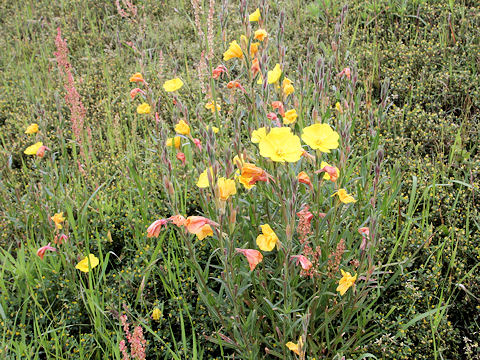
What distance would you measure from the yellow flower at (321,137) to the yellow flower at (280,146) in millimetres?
170

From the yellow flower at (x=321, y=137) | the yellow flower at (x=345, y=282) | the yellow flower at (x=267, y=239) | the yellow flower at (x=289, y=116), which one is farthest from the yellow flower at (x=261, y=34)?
the yellow flower at (x=345, y=282)

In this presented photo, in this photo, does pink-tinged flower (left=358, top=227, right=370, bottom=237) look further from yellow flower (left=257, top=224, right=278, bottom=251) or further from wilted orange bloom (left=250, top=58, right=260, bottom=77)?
wilted orange bloom (left=250, top=58, right=260, bottom=77)

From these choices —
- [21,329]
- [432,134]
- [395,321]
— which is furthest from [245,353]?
[432,134]

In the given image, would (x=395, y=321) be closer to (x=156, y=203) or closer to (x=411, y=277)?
(x=411, y=277)

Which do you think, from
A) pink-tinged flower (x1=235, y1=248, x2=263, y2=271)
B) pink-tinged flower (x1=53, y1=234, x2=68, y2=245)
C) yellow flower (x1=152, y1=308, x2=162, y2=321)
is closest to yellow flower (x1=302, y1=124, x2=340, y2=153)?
pink-tinged flower (x1=235, y1=248, x2=263, y2=271)

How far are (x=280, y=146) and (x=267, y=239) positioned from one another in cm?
36

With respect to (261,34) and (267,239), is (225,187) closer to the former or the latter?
(267,239)

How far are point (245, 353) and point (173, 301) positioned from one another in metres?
0.49

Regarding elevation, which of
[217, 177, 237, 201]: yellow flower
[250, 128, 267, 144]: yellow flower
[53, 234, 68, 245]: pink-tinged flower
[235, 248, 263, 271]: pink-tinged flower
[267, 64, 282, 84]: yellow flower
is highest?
[267, 64, 282, 84]: yellow flower

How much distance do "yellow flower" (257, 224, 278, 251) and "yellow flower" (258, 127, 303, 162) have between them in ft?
0.94

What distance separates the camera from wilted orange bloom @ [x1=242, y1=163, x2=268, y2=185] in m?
1.57


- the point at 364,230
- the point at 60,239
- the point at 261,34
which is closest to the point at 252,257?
the point at 364,230

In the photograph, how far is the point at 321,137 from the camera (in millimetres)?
1763

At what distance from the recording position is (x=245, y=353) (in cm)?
180
